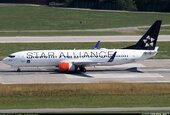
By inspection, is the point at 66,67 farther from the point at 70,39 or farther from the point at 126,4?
the point at 126,4

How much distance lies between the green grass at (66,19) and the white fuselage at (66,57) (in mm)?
60436

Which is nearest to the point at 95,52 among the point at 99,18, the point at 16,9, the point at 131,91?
the point at 131,91

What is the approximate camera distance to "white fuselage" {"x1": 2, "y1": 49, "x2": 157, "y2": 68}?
189 ft

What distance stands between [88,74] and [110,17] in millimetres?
89126

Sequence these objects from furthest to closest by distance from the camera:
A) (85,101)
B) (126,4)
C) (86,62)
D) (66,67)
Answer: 1. (126,4)
2. (86,62)
3. (66,67)
4. (85,101)

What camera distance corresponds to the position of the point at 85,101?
42.0 meters

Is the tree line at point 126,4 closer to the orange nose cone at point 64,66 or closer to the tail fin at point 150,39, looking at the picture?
the tail fin at point 150,39

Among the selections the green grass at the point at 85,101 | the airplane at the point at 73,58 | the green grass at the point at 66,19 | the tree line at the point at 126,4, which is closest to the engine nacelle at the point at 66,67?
the airplane at the point at 73,58

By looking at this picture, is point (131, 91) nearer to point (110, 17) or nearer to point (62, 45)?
point (62, 45)

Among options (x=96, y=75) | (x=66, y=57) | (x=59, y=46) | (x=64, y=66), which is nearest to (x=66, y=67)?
(x=64, y=66)

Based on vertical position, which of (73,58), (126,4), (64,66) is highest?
(126,4)

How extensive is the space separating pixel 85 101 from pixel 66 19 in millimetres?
100847

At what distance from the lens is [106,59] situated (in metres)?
58.4

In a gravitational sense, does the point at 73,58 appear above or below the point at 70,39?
below
